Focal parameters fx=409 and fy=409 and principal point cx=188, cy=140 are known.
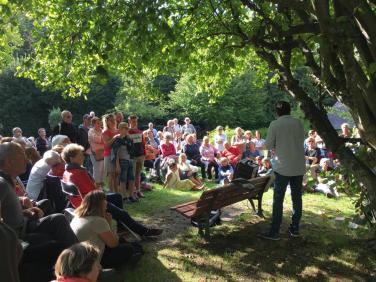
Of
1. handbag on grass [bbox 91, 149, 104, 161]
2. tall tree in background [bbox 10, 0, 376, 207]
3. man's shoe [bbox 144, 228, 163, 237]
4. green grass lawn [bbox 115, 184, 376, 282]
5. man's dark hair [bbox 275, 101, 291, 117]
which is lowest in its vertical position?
green grass lawn [bbox 115, 184, 376, 282]

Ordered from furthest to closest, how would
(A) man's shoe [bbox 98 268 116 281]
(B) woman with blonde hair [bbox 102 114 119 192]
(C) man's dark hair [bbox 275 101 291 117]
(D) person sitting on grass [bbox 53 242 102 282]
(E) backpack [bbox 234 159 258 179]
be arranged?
(B) woman with blonde hair [bbox 102 114 119 192] < (E) backpack [bbox 234 159 258 179] < (C) man's dark hair [bbox 275 101 291 117] < (A) man's shoe [bbox 98 268 116 281] < (D) person sitting on grass [bbox 53 242 102 282]

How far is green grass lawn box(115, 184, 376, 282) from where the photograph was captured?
468cm

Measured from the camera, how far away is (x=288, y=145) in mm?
5543

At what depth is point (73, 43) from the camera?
512 centimetres

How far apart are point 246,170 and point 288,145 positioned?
2.33 metres

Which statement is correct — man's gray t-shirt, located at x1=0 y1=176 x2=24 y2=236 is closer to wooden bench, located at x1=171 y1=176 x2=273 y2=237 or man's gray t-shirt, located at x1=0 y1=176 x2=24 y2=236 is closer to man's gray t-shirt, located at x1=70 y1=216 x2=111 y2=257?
man's gray t-shirt, located at x1=70 y1=216 x2=111 y2=257

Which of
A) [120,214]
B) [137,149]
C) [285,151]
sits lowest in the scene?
[120,214]

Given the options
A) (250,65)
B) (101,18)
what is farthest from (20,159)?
(250,65)

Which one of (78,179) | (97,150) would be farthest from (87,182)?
(97,150)

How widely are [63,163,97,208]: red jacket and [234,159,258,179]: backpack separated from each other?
349cm

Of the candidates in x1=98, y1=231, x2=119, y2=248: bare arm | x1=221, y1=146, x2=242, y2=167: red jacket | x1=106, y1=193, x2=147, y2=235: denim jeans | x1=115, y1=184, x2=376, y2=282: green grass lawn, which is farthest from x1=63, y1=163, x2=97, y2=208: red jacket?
x1=221, y1=146, x2=242, y2=167: red jacket

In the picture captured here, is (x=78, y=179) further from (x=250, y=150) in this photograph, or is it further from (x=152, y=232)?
(x=250, y=150)

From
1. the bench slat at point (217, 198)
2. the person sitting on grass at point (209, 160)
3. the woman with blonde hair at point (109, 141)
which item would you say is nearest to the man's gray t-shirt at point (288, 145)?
the bench slat at point (217, 198)

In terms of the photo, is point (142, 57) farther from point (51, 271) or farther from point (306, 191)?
point (306, 191)
